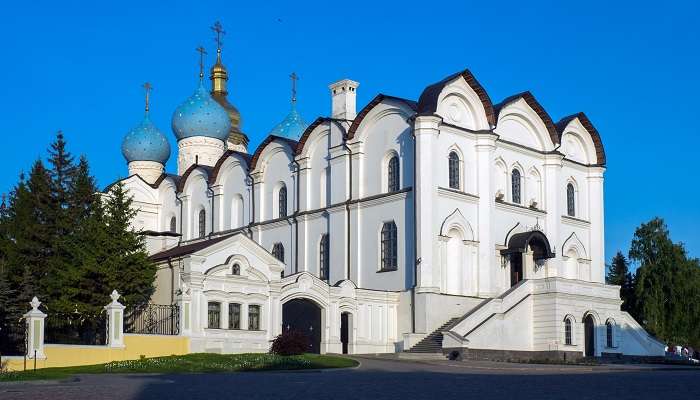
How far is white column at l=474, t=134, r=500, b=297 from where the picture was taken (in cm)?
3947

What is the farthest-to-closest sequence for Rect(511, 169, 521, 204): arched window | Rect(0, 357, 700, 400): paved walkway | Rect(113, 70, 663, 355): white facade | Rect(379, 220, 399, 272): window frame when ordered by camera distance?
Rect(511, 169, 521, 204): arched window → Rect(379, 220, 399, 272): window frame → Rect(113, 70, 663, 355): white facade → Rect(0, 357, 700, 400): paved walkway

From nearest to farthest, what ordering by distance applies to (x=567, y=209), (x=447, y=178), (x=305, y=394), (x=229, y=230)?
(x=305, y=394)
(x=447, y=178)
(x=567, y=209)
(x=229, y=230)

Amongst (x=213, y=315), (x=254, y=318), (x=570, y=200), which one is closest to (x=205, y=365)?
(x=213, y=315)

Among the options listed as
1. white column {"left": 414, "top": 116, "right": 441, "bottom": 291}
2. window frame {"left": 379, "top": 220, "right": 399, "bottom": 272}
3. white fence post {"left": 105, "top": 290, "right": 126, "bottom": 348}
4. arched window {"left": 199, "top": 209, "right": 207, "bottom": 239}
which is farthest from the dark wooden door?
arched window {"left": 199, "top": 209, "right": 207, "bottom": 239}

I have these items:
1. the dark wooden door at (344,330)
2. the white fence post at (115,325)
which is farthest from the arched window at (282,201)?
the white fence post at (115,325)

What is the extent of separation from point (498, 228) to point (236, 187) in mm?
15204

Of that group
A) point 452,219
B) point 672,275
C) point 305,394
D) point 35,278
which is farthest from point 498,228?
point 305,394

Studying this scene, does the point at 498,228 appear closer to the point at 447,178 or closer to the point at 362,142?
the point at 447,178

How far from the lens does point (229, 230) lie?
49.3m

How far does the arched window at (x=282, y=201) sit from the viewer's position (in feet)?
152

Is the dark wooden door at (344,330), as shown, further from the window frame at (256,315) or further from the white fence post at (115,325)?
the white fence post at (115,325)

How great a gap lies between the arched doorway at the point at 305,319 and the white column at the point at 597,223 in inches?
594

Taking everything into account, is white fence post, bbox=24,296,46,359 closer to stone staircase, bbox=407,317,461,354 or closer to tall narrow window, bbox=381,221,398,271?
stone staircase, bbox=407,317,461,354

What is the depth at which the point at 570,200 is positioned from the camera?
4594 cm
